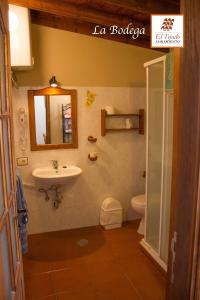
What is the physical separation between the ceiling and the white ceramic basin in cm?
171

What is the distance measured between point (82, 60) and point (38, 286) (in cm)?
253

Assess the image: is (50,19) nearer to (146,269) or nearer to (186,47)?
(186,47)

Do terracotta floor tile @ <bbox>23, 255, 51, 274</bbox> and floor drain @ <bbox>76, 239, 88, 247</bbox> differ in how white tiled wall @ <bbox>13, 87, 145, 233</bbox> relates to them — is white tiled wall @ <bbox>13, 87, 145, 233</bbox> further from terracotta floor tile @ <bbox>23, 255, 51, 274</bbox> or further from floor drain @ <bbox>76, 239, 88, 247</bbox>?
terracotta floor tile @ <bbox>23, 255, 51, 274</bbox>

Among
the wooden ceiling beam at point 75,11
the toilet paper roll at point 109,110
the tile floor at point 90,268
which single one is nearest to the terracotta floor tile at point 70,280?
the tile floor at point 90,268

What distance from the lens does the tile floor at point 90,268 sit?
2076 mm

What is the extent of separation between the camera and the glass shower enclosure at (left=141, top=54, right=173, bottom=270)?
214cm

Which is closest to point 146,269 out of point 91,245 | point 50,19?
point 91,245

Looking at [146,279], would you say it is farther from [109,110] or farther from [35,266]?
[109,110]

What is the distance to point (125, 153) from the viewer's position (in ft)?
10.9

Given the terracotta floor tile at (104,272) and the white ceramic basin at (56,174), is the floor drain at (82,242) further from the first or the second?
the white ceramic basin at (56,174)

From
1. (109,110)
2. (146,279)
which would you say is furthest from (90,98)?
(146,279)

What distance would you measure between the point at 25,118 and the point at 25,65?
649 mm

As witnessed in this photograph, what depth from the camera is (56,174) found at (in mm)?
2906

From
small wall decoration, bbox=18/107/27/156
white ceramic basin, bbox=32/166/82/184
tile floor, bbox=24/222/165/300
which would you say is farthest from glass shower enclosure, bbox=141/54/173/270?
small wall decoration, bbox=18/107/27/156
